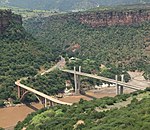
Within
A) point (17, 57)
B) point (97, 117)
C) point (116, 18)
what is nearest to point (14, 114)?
point (17, 57)

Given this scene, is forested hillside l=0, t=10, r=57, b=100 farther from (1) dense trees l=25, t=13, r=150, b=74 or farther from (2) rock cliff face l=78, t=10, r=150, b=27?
(2) rock cliff face l=78, t=10, r=150, b=27

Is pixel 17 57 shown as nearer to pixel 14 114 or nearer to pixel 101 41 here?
pixel 14 114

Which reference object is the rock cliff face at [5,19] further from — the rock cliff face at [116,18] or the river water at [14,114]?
the rock cliff face at [116,18]

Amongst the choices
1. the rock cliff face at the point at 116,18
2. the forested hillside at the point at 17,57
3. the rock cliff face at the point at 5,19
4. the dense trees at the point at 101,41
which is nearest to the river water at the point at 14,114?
the forested hillside at the point at 17,57

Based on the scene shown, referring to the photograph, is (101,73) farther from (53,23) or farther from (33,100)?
(53,23)

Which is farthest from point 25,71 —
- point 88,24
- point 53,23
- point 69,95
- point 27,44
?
point 53,23

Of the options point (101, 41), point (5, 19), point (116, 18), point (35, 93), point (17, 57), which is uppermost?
point (5, 19)
